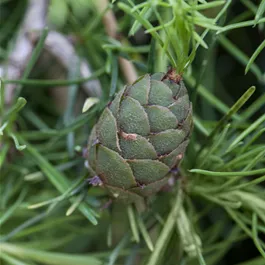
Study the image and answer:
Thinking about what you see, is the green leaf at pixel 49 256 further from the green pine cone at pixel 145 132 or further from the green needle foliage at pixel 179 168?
the green pine cone at pixel 145 132

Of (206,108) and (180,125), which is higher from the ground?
(180,125)

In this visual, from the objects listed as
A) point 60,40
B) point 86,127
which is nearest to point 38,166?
point 86,127

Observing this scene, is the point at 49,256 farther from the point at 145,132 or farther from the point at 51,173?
the point at 145,132

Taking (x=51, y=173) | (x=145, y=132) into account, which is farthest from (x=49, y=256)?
(x=145, y=132)

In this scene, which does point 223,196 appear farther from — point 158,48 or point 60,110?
point 60,110

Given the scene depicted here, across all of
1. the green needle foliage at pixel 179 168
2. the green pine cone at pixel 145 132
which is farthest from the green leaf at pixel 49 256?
the green pine cone at pixel 145 132

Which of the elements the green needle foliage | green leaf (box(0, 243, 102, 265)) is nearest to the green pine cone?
the green needle foliage
